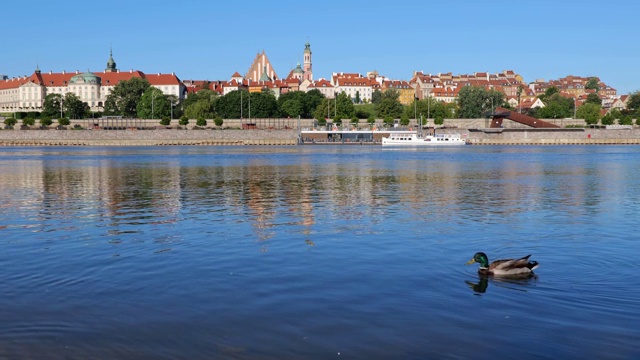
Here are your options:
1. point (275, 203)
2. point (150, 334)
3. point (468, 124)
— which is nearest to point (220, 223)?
point (275, 203)

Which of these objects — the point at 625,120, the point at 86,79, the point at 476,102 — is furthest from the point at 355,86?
the point at 625,120

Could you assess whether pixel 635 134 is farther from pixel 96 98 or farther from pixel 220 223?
pixel 96 98

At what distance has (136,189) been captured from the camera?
27.0m

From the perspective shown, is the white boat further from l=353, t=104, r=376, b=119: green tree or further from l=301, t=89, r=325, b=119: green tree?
l=301, t=89, r=325, b=119: green tree

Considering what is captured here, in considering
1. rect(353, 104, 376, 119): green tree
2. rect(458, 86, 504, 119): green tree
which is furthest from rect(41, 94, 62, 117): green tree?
rect(458, 86, 504, 119): green tree

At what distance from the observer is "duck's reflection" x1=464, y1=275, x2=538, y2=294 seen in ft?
33.1

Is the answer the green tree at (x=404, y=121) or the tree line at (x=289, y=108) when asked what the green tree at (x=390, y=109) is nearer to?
the tree line at (x=289, y=108)

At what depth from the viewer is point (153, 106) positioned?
4604 inches

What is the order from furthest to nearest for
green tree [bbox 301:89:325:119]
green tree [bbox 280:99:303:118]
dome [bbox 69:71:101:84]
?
dome [bbox 69:71:101:84]
green tree [bbox 301:89:325:119]
green tree [bbox 280:99:303:118]

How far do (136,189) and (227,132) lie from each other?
251 ft

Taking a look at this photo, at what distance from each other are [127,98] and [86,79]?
1461 inches

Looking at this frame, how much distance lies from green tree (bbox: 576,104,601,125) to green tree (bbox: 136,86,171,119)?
67.9 metres

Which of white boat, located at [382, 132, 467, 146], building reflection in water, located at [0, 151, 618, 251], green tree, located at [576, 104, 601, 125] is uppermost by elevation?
green tree, located at [576, 104, 601, 125]

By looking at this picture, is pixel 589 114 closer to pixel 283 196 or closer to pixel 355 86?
pixel 355 86
